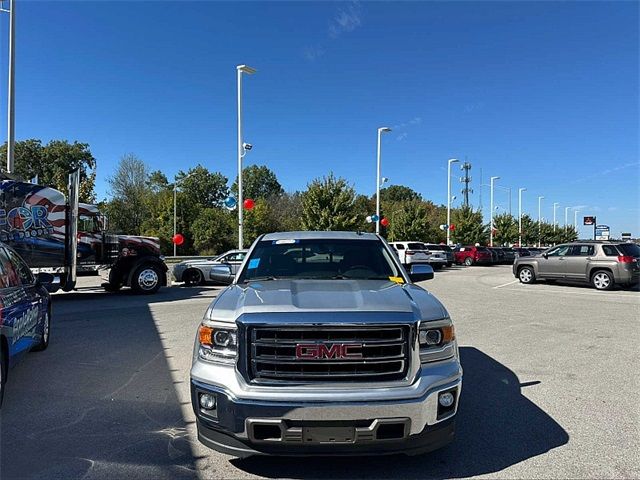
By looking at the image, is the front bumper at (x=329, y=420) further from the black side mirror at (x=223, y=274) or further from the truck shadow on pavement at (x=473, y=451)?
the black side mirror at (x=223, y=274)

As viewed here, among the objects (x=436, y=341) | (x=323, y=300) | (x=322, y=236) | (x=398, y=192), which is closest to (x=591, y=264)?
(x=322, y=236)

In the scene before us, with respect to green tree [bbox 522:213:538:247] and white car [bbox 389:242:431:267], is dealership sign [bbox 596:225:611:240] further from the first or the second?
white car [bbox 389:242:431:267]

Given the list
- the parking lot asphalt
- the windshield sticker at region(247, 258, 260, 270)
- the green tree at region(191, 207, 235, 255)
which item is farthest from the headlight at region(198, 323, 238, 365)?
the green tree at region(191, 207, 235, 255)

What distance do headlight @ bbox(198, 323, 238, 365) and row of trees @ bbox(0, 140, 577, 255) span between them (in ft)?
93.9

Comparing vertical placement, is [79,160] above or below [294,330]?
above

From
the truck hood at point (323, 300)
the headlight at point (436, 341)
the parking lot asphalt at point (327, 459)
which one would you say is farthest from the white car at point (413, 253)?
the headlight at point (436, 341)

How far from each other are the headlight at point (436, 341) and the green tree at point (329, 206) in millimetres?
28616

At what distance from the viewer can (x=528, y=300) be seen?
1377 cm

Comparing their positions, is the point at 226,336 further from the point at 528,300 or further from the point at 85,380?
the point at 528,300

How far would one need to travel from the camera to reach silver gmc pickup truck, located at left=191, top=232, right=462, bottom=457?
2973 mm

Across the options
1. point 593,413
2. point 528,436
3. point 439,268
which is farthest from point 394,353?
point 439,268

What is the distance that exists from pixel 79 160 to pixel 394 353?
77.3m

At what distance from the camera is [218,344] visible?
10.9 feet

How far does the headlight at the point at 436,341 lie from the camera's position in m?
3.28
